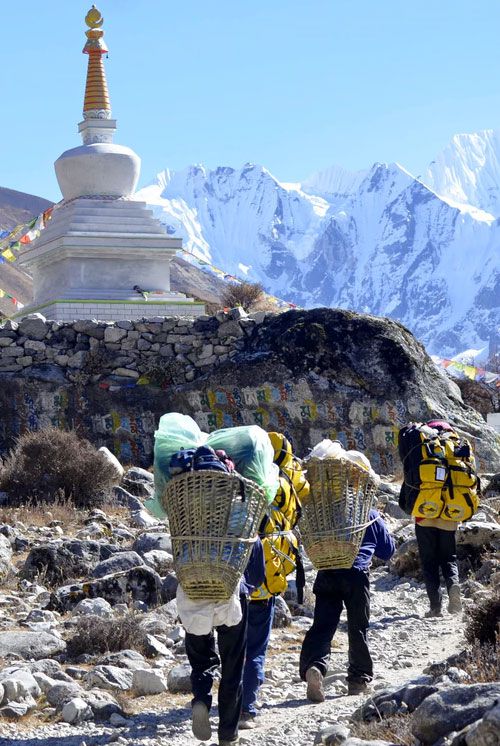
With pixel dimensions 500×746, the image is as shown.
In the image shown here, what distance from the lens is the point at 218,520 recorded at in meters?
6.07

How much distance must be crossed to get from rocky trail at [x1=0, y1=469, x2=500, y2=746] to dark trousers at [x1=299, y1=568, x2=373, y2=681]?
17 centimetres

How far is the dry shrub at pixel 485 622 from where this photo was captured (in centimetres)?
694

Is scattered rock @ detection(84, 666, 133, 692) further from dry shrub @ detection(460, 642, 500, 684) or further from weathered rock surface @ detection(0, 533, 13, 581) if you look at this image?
weathered rock surface @ detection(0, 533, 13, 581)

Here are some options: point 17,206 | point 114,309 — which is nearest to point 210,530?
point 114,309

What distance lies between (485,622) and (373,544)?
909 mm

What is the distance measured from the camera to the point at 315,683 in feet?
23.4

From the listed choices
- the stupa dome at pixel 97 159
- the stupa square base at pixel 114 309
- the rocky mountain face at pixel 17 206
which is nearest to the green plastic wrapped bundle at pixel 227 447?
the stupa square base at pixel 114 309

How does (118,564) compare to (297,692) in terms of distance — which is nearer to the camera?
(297,692)

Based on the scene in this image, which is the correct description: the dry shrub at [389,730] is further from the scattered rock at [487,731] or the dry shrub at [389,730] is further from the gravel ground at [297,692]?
the scattered rock at [487,731]

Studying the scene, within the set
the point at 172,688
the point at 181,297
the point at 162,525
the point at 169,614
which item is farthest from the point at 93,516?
the point at 181,297

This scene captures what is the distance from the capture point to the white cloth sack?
617 cm

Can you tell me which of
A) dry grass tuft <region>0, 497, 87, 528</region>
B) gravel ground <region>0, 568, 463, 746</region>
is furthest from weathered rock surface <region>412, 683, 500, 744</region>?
dry grass tuft <region>0, 497, 87, 528</region>

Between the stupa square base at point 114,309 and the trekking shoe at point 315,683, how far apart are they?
15392 millimetres

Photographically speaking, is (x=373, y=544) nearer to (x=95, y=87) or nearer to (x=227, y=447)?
(x=227, y=447)
